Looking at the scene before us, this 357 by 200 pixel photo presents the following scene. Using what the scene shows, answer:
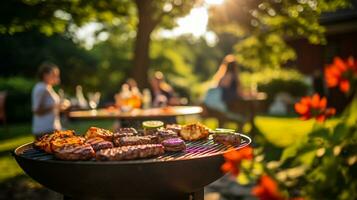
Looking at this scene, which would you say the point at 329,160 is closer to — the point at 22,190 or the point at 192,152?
the point at 192,152

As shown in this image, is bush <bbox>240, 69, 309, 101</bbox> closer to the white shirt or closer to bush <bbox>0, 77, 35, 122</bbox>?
bush <bbox>0, 77, 35, 122</bbox>

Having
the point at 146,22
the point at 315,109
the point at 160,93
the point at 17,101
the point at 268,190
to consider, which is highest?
the point at 146,22

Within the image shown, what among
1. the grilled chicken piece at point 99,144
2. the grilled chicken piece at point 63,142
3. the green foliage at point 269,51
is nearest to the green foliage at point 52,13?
the green foliage at point 269,51

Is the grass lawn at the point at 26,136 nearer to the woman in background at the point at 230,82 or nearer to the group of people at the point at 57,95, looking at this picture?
the group of people at the point at 57,95

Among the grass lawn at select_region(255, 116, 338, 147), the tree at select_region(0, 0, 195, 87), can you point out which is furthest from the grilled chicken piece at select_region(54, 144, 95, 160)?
the tree at select_region(0, 0, 195, 87)

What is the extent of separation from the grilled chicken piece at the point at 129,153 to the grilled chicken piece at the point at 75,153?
0.06m

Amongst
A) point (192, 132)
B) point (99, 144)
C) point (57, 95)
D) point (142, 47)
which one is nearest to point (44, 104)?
point (57, 95)

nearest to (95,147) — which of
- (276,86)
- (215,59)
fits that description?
(276,86)

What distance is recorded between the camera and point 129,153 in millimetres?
2777

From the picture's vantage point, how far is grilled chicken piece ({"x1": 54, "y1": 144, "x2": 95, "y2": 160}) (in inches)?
109

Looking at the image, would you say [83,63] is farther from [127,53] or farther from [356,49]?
[356,49]

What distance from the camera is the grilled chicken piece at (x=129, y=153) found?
275 cm

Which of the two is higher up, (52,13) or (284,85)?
(52,13)

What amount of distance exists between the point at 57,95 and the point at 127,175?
7656 mm
